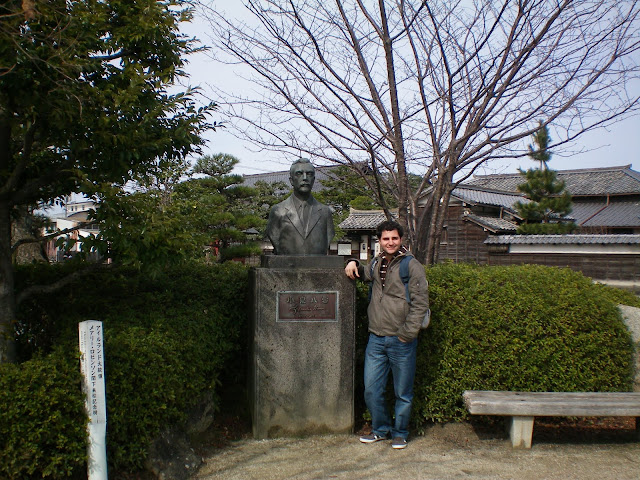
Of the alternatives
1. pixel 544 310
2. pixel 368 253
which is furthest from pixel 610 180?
pixel 544 310

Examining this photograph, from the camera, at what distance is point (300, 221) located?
15.0 ft

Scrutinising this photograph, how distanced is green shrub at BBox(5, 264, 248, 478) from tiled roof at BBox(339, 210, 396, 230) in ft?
68.9

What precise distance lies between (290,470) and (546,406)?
207 cm

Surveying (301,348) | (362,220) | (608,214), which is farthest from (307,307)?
(608,214)

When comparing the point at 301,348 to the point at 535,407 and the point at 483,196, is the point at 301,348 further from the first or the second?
the point at 483,196

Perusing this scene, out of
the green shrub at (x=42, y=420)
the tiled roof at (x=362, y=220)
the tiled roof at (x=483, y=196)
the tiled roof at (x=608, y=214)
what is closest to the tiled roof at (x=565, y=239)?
the tiled roof at (x=483, y=196)

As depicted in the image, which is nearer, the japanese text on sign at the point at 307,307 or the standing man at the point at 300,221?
the japanese text on sign at the point at 307,307

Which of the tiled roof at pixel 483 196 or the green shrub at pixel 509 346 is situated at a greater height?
the tiled roof at pixel 483 196

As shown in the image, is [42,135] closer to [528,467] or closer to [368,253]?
[528,467]

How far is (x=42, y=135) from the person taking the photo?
12.1ft

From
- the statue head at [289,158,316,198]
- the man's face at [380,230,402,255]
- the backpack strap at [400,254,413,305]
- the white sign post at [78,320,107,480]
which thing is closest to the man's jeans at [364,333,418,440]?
the backpack strap at [400,254,413,305]

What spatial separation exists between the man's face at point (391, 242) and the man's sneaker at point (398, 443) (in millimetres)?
1518

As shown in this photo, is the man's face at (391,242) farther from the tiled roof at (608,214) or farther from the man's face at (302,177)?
the tiled roof at (608,214)

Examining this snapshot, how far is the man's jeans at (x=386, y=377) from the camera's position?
4.04 metres
